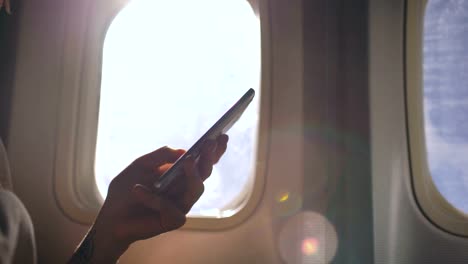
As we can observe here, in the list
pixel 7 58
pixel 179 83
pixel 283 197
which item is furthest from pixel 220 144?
pixel 7 58

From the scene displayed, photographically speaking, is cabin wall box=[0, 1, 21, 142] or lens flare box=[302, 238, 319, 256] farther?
cabin wall box=[0, 1, 21, 142]

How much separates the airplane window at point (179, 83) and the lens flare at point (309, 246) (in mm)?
196

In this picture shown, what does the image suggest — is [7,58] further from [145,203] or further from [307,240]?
[307,240]

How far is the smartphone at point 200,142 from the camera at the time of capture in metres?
0.58

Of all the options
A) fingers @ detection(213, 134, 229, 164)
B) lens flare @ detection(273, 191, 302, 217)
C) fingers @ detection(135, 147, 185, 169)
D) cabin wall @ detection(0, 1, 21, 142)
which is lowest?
lens flare @ detection(273, 191, 302, 217)

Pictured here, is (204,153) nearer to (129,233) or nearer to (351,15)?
(129,233)

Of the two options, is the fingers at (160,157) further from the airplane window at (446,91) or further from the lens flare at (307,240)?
the airplane window at (446,91)

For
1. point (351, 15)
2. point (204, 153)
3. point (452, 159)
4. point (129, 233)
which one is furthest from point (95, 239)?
point (452, 159)

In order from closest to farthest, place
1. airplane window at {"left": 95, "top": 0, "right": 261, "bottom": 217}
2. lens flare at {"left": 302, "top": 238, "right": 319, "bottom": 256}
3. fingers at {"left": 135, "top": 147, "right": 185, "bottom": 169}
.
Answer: fingers at {"left": 135, "top": 147, "right": 185, "bottom": 169} < lens flare at {"left": 302, "top": 238, "right": 319, "bottom": 256} < airplane window at {"left": 95, "top": 0, "right": 261, "bottom": 217}

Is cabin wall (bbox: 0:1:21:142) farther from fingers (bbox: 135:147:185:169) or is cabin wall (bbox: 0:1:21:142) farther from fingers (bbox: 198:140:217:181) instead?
fingers (bbox: 198:140:217:181)

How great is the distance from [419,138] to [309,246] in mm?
320

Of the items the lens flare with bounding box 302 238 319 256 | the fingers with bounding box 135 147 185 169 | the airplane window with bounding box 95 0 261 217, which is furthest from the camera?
the airplane window with bounding box 95 0 261 217

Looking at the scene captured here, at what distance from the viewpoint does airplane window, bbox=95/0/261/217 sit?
0.99 meters

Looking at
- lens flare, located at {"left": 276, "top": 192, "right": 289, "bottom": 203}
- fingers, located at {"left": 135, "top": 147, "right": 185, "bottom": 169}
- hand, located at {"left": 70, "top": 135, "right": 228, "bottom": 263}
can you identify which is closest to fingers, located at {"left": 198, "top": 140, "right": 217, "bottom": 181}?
hand, located at {"left": 70, "top": 135, "right": 228, "bottom": 263}
